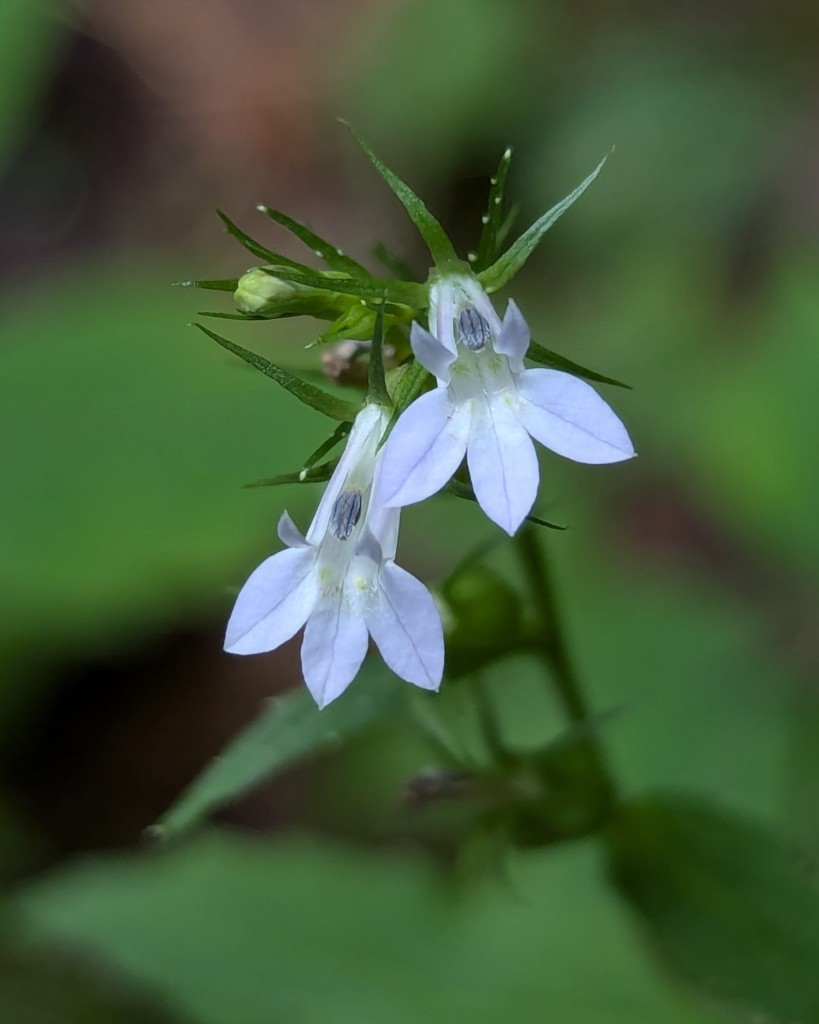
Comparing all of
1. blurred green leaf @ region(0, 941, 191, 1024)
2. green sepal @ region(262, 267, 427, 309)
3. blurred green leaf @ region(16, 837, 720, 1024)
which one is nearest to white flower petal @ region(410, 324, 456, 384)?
green sepal @ region(262, 267, 427, 309)

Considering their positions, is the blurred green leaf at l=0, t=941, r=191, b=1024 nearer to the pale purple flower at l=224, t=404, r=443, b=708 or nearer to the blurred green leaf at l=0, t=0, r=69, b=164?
the pale purple flower at l=224, t=404, r=443, b=708

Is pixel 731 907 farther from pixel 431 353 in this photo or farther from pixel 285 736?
pixel 431 353

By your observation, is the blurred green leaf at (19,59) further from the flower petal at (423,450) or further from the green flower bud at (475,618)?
the flower petal at (423,450)

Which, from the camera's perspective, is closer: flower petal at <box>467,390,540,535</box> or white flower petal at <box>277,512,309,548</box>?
flower petal at <box>467,390,540,535</box>

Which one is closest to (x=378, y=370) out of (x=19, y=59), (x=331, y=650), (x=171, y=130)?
(x=331, y=650)

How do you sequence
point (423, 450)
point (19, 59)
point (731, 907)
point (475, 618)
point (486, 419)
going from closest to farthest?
1. point (423, 450)
2. point (486, 419)
3. point (475, 618)
4. point (731, 907)
5. point (19, 59)

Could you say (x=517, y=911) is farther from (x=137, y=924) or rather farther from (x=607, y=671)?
(x=137, y=924)
